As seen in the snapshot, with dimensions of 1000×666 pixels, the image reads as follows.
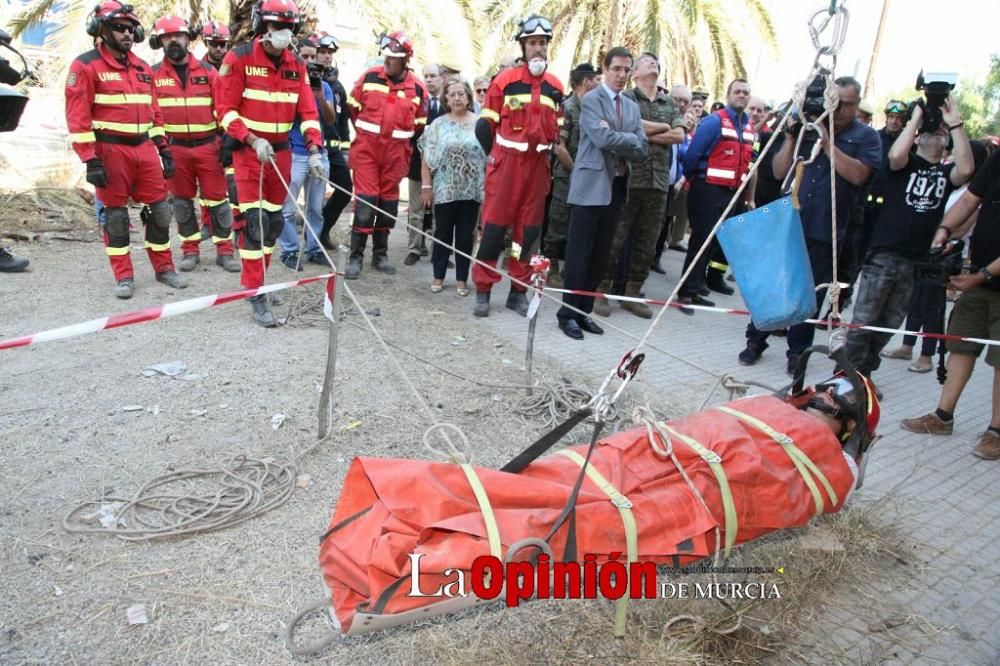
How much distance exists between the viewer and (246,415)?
377 cm

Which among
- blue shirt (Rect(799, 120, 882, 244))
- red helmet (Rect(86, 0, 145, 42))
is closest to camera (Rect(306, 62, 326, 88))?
red helmet (Rect(86, 0, 145, 42))

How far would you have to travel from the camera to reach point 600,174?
539cm

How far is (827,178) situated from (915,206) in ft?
2.13

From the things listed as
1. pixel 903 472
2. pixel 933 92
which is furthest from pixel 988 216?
pixel 903 472

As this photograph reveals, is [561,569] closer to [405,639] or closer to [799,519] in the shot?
[405,639]

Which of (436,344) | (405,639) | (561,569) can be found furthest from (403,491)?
(436,344)

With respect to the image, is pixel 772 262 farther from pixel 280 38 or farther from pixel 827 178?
pixel 280 38

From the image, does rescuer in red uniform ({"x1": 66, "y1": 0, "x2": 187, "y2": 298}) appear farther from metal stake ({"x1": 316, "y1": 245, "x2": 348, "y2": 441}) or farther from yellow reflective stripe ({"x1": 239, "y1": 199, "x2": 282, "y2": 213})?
metal stake ({"x1": 316, "y1": 245, "x2": 348, "y2": 441})

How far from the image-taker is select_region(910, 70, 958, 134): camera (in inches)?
157

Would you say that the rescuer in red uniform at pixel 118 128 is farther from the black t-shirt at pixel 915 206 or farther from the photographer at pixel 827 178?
the black t-shirt at pixel 915 206

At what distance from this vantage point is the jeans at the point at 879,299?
470 cm

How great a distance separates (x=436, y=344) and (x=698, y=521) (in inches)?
129

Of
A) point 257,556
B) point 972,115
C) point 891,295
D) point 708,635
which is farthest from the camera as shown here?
point 972,115

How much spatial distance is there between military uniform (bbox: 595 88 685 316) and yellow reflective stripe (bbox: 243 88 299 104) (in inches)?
108
